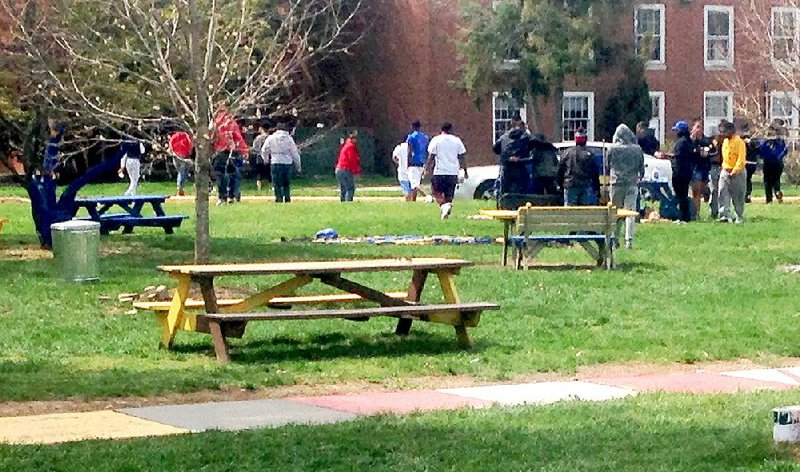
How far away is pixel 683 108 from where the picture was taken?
53031mm

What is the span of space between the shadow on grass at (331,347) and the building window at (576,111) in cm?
3771

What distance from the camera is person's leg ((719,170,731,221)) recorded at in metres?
26.9

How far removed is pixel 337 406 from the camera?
1038 cm

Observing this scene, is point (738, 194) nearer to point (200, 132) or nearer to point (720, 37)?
point (200, 132)

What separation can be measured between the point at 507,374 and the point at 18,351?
4.01m

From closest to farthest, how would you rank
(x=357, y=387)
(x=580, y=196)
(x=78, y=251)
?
1. (x=357, y=387)
2. (x=78, y=251)
3. (x=580, y=196)

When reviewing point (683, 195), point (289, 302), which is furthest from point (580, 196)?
point (289, 302)

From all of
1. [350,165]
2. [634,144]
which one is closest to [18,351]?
[634,144]

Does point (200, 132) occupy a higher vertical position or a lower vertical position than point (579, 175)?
higher

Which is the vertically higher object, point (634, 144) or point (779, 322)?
point (634, 144)

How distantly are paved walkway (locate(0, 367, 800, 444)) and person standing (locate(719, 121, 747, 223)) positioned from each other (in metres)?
14.9

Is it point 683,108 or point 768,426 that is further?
point 683,108

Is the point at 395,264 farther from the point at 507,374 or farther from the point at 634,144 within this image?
Answer: the point at 634,144

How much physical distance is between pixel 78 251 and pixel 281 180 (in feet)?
52.1
